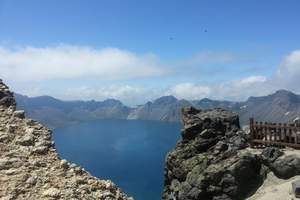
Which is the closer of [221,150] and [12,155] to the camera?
[12,155]

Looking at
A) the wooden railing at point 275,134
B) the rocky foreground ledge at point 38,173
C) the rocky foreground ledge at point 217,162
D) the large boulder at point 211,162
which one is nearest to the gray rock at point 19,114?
the rocky foreground ledge at point 38,173

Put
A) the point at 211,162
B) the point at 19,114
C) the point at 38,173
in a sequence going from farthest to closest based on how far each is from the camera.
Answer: the point at 211,162 → the point at 19,114 → the point at 38,173

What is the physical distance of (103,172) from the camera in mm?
168000

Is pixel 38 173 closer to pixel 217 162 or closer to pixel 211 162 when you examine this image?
pixel 217 162

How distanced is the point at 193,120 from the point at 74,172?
31.8 metres

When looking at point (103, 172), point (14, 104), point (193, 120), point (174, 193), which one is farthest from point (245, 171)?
point (103, 172)

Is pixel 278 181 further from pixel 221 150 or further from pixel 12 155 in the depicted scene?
pixel 12 155

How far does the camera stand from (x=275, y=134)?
102 ft

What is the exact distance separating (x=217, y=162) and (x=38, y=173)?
2469 cm

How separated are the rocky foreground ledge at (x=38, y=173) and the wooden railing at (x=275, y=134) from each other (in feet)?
73.7

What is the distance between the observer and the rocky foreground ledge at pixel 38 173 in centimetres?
879

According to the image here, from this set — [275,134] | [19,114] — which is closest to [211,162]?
[275,134]

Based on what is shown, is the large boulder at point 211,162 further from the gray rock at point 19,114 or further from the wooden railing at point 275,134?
the gray rock at point 19,114

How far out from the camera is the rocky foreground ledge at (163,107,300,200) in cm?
2939
